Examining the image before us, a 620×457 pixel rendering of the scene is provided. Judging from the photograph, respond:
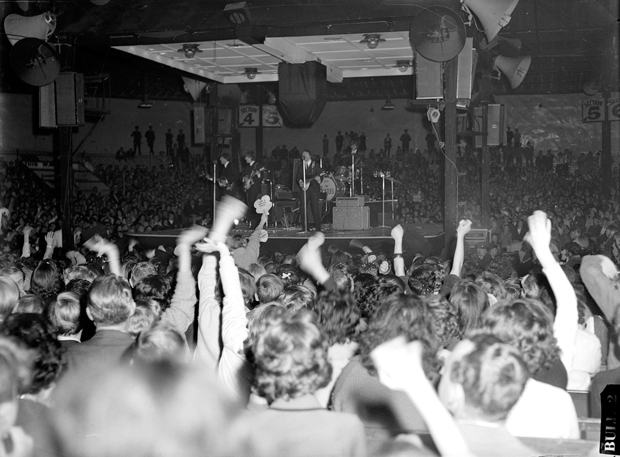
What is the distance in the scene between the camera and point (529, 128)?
63.6 ft

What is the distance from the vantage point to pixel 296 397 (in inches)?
72.4

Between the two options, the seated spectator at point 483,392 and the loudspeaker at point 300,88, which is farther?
the loudspeaker at point 300,88

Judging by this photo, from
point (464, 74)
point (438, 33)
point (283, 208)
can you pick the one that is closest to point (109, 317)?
point (438, 33)

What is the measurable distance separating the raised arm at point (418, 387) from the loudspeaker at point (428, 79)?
711cm

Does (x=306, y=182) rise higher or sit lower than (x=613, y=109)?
lower

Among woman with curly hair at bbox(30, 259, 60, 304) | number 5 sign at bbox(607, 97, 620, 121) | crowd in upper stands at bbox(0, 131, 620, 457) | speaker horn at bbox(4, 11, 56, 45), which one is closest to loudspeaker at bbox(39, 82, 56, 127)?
speaker horn at bbox(4, 11, 56, 45)

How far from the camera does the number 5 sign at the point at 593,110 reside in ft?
58.1

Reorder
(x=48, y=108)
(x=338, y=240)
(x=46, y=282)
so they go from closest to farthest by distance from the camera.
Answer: (x=46, y=282), (x=48, y=108), (x=338, y=240)

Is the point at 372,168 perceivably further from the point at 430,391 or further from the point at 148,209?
the point at 430,391

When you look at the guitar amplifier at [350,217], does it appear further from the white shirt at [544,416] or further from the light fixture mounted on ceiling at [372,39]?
the white shirt at [544,416]

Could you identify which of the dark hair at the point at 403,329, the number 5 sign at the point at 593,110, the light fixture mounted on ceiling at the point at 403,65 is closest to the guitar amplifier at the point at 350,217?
the light fixture mounted on ceiling at the point at 403,65

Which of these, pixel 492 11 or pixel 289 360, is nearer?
pixel 289 360

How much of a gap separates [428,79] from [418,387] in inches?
283

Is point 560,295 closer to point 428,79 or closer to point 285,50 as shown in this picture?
point 428,79
